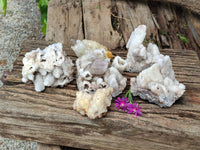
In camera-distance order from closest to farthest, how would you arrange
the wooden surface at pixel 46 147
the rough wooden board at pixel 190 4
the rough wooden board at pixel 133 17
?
the wooden surface at pixel 46 147, the rough wooden board at pixel 133 17, the rough wooden board at pixel 190 4

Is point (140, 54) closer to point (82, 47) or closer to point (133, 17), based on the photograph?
point (82, 47)

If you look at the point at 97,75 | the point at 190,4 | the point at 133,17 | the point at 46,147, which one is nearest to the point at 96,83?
the point at 97,75

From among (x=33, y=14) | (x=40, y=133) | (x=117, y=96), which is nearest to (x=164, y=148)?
(x=117, y=96)

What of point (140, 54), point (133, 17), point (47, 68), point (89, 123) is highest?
point (133, 17)

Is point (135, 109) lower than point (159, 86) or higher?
lower

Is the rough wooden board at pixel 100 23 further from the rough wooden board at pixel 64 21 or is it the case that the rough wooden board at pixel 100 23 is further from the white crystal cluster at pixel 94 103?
the white crystal cluster at pixel 94 103

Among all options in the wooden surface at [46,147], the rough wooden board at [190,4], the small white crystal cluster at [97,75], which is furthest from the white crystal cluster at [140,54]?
the rough wooden board at [190,4]
